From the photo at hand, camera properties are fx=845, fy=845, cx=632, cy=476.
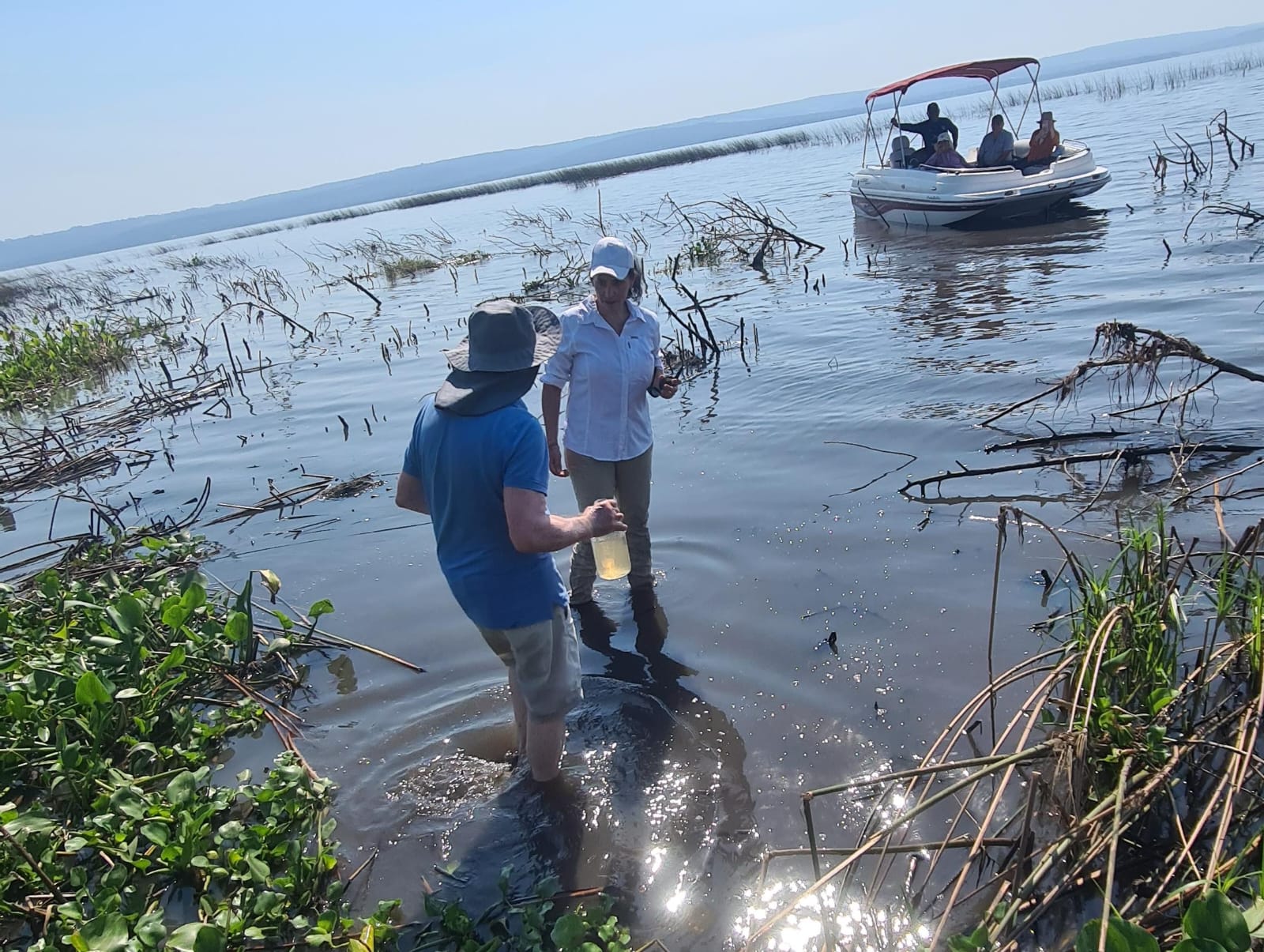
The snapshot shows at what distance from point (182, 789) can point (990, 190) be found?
1713 centimetres

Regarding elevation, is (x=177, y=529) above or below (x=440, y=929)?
above

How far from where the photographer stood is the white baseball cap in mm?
4324

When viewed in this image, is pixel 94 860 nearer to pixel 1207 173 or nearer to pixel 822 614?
pixel 822 614

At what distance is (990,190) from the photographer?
645 inches

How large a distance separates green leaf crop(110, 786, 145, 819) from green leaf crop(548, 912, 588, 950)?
5.47 feet

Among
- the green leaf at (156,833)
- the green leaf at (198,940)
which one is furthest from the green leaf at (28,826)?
the green leaf at (198,940)

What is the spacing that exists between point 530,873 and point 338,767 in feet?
4.24

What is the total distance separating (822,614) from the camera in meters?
4.91

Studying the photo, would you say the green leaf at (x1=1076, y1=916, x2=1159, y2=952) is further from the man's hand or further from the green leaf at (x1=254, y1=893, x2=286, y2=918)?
the green leaf at (x1=254, y1=893, x2=286, y2=918)

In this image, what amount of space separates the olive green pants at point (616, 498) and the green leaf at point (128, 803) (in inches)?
98.9

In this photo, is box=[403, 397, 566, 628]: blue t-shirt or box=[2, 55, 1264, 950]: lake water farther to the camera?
box=[2, 55, 1264, 950]: lake water

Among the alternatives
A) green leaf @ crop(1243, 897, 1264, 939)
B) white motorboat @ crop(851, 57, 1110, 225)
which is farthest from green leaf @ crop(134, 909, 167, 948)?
white motorboat @ crop(851, 57, 1110, 225)

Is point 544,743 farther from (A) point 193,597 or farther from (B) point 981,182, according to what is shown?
(B) point 981,182

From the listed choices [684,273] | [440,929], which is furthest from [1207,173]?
[440,929]
